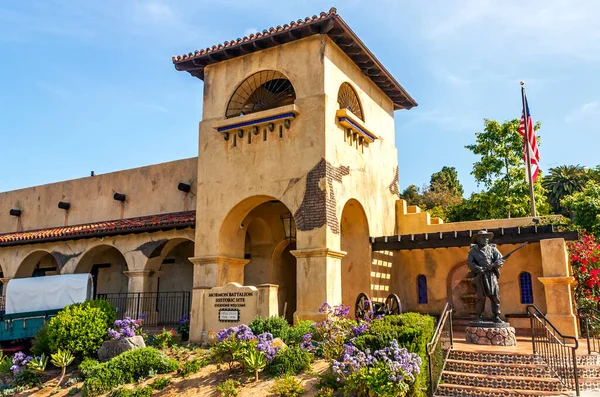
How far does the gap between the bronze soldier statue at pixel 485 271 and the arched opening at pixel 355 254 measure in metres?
3.84

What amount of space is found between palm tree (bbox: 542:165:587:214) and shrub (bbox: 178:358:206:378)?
41.9 meters

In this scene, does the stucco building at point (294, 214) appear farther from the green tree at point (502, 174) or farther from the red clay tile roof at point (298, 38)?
the green tree at point (502, 174)

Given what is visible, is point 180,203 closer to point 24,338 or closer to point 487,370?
point 24,338

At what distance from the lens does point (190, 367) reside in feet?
39.1

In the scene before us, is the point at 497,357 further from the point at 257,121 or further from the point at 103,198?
the point at 103,198

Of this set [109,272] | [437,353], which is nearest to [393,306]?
[437,353]

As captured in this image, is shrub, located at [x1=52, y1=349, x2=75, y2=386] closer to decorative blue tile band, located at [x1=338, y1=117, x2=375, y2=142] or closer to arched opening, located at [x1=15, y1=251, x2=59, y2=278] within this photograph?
arched opening, located at [x1=15, y1=251, x2=59, y2=278]

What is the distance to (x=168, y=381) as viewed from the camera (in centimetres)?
1160

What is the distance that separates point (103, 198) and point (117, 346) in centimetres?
1034

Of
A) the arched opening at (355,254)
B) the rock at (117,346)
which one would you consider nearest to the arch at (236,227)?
the arched opening at (355,254)

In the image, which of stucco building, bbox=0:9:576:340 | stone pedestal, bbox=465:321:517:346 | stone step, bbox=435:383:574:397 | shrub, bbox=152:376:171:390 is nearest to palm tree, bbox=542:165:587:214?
stucco building, bbox=0:9:576:340

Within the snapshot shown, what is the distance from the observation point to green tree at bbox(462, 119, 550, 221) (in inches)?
896

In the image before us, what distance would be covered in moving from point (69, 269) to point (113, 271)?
221 centimetres

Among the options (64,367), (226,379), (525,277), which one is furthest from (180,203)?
(525,277)
